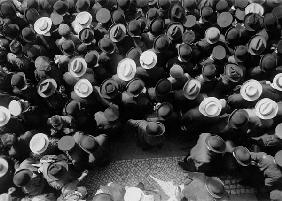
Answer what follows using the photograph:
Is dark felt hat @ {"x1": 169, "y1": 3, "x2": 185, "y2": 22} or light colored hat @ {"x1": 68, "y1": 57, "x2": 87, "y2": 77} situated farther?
dark felt hat @ {"x1": 169, "y1": 3, "x2": 185, "y2": 22}

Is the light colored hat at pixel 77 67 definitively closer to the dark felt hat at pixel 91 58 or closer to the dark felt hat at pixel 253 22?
the dark felt hat at pixel 91 58

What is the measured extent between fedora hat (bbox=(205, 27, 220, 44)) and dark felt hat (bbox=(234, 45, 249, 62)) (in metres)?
0.32

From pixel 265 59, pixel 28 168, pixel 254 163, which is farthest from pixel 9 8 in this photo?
pixel 254 163

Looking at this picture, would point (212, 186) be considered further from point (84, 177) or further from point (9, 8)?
point (9, 8)

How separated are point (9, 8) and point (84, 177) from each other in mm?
2644

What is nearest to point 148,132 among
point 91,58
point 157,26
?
point 91,58

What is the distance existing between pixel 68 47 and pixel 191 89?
178 cm

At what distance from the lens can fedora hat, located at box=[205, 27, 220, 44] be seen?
540 centimetres

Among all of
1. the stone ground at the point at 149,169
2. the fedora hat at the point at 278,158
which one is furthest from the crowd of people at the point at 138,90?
the stone ground at the point at 149,169

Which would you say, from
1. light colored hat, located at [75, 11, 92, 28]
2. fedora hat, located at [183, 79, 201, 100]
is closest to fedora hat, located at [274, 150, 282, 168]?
fedora hat, located at [183, 79, 201, 100]

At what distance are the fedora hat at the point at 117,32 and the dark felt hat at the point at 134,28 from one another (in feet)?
0.34

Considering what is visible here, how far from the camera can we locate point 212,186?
4.74 meters

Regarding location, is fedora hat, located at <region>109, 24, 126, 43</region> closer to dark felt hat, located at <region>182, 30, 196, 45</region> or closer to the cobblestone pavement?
dark felt hat, located at <region>182, 30, 196, 45</region>

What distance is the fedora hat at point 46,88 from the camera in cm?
523
